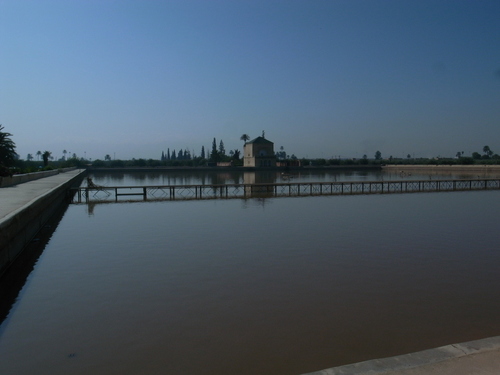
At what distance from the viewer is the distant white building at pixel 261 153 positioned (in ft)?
312

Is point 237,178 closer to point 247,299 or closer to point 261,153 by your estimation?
point 261,153

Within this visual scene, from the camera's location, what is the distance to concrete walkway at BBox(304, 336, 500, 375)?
14.3 ft

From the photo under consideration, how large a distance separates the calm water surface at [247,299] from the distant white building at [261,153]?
78.6 metres

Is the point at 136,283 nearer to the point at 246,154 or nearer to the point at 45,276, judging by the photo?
the point at 45,276

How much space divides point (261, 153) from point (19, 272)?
8579 centimetres

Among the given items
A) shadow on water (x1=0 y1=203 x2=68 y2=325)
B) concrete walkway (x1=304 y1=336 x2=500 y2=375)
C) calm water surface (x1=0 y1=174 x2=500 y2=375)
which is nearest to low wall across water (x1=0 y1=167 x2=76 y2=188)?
shadow on water (x1=0 y1=203 x2=68 y2=325)

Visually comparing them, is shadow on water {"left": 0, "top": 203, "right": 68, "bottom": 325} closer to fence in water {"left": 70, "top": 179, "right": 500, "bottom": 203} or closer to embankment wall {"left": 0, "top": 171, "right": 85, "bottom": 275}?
embankment wall {"left": 0, "top": 171, "right": 85, "bottom": 275}

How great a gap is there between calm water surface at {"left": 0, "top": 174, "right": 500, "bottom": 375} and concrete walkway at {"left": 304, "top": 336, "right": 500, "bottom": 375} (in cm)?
148

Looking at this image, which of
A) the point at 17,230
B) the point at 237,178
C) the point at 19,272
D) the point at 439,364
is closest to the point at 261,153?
the point at 237,178

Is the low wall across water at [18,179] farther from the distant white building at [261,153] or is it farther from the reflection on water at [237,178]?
the distant white building at [261,153]

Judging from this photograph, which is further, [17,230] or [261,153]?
[261,153]

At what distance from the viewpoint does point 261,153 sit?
95.8m

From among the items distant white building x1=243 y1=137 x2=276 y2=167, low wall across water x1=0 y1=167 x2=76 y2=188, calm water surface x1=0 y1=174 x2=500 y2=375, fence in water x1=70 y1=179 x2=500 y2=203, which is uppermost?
distant white building x1=243 y1=137 x2=276 y2=167

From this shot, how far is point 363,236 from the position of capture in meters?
15.0
